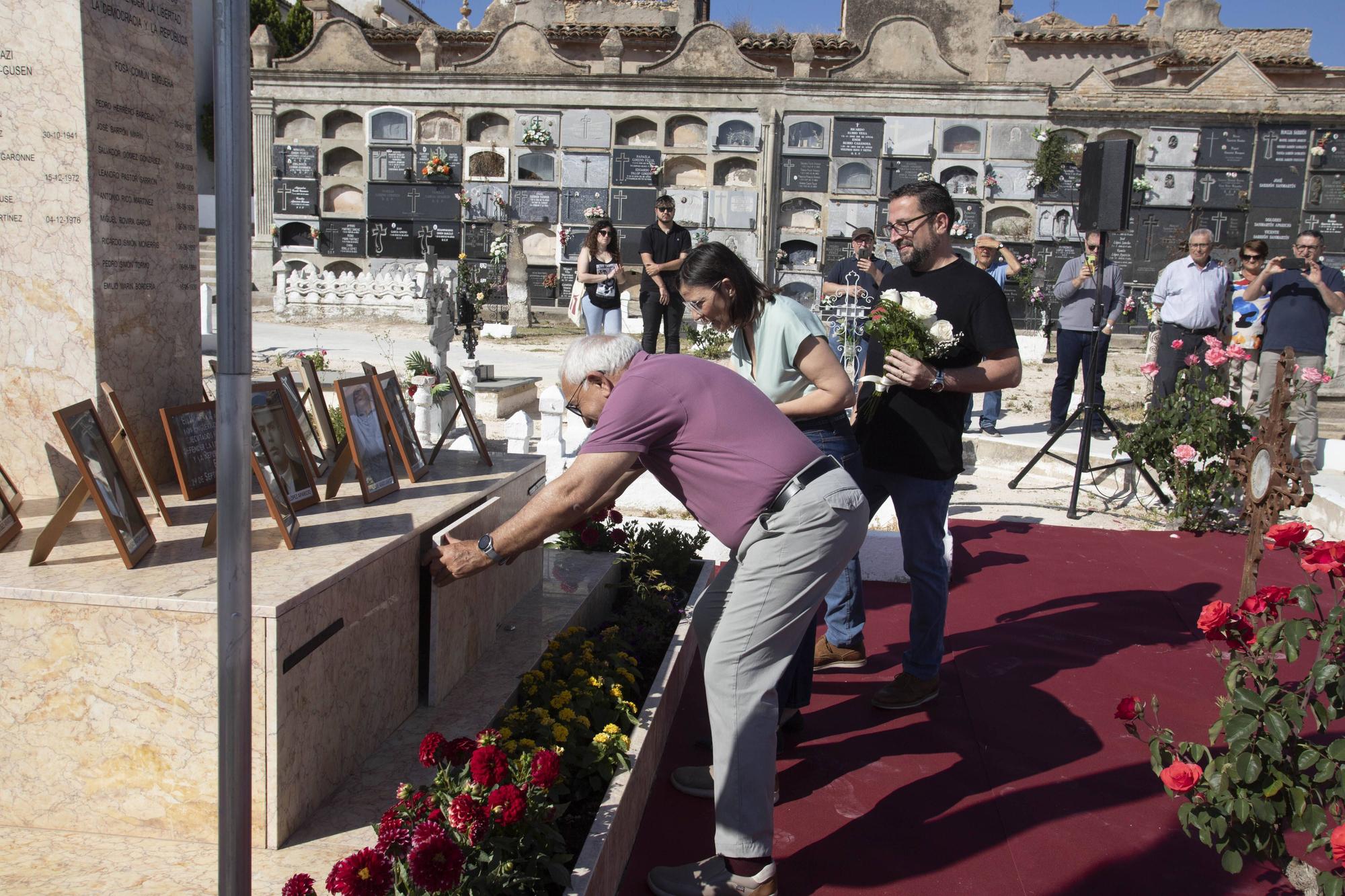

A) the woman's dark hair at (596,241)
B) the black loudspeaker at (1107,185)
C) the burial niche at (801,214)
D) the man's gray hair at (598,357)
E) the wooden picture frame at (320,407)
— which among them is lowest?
the wooden picture frame at (320,407)

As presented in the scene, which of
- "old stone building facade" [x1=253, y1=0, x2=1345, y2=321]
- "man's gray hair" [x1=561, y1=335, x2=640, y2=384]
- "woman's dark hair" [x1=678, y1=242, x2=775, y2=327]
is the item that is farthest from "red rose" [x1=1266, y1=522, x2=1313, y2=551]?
"old stone building facade" [x1=253, y1=0, x2=1345, y2=321]

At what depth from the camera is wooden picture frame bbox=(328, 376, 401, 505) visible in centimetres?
283

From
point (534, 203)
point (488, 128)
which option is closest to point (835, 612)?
point (534, 203)

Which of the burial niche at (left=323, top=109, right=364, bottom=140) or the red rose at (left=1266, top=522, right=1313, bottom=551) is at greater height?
the burial niche at (left=323, top=109, right=364, bottom=140)

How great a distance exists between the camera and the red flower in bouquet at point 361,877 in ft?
4.98

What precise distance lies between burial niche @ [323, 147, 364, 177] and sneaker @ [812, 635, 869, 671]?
16.5m

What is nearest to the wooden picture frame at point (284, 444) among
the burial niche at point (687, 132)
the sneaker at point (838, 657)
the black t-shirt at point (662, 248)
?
the sneaker at point (838, 657)

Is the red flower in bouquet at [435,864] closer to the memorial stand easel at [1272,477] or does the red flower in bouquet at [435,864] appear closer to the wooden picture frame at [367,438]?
the wooden picture frame at [367,438]

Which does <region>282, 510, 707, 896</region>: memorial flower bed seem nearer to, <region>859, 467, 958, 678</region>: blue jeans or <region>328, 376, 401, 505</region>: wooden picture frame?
<region>328, 376, 401, 505</region>: wooden picture frame

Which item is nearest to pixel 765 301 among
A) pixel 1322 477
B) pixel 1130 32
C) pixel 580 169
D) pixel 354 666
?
pixel 354 666

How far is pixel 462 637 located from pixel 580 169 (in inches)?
616

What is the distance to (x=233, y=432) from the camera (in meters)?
1.25

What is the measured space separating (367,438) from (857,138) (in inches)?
610

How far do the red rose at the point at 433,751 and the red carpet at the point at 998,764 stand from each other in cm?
63
